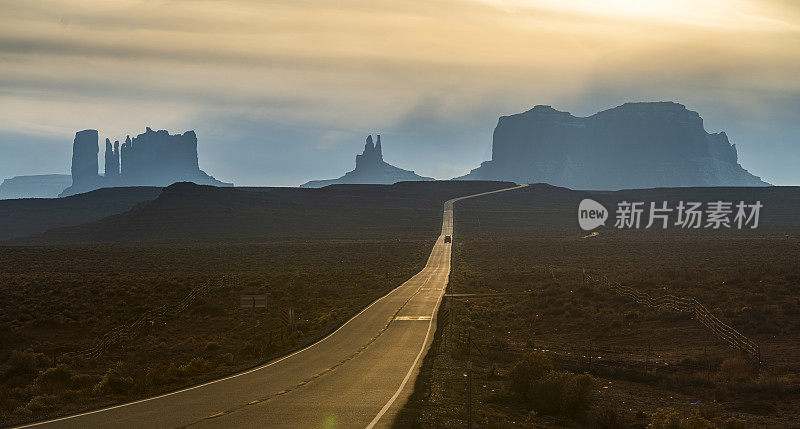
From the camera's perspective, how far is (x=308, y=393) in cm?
1717

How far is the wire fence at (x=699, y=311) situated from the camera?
1049 inches

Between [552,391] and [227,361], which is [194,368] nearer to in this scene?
[227,361]

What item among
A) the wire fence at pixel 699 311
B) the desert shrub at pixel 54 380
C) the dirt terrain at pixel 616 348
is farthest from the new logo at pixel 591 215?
the desert shrub at pixel 54 380

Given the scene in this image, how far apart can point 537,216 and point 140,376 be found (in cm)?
13910

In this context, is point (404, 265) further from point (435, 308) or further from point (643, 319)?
point (643, 319)

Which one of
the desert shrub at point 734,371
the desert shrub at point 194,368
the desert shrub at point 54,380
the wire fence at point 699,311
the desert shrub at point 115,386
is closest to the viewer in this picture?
the desert shrub at point 115,386

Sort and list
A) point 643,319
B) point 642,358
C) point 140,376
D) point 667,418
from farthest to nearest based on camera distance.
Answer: point 643,319 → point 642,358 → point 140,376 → point 667,418

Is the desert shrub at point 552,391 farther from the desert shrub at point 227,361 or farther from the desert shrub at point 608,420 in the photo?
the desert shrub at point 227,361

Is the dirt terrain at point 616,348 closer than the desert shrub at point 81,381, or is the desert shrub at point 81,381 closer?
the dirt terrain at point 616,348

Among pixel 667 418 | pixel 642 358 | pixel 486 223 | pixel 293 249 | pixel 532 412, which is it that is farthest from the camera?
pixel 486 223

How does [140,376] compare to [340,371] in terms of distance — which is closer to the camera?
[340,371]

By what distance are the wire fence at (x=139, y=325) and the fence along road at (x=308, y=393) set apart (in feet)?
38.9

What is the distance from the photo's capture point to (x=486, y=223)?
14375 centimetres

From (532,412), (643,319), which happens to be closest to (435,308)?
(643,319)
